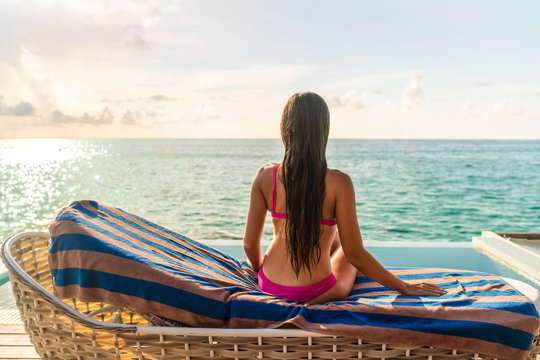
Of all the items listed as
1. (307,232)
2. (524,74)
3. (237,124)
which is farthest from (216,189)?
(524,74)

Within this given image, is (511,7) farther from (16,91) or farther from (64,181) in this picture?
(16,91)

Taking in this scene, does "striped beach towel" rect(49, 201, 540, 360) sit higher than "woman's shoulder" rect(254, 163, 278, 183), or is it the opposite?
"woman's shoulder" rect(254, 163, 278, 183)

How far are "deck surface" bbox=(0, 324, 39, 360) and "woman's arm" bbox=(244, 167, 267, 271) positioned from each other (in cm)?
122

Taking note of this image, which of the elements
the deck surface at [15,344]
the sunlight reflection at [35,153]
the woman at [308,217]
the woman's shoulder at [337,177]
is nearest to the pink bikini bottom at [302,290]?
the woman at [308,217]

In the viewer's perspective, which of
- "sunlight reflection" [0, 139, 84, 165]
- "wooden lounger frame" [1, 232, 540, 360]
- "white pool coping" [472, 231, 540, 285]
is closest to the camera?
"wooden lounger frame" [1, 232, 540, 360]

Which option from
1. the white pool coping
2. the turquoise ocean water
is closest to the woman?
the white pool coping

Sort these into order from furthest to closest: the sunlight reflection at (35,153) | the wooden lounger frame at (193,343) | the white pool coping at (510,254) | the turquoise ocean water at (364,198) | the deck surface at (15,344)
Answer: the sunlight reflection at (35,153), the turquoise ocean water at (364,198), the white pool coping at (510,254), the deck surface at (15,344), the wooden lounger frame at (193,343)

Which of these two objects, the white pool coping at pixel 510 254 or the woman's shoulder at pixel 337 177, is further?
the white pool coping at pixel 510 254

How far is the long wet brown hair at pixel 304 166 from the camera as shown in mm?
1375

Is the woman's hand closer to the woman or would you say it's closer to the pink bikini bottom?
the woman

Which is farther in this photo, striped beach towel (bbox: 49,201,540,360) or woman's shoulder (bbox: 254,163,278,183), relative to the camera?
woman's shoulder (bbox: 254,163,278,183)

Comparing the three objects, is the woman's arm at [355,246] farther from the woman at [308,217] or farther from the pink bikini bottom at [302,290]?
the pink bikini bottom at [302,290]

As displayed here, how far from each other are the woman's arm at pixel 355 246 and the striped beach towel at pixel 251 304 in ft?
0.17

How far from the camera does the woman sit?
4.54 feet
